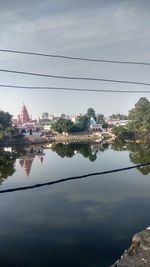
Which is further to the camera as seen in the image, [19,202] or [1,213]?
[19,202]

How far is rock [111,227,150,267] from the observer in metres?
9.86

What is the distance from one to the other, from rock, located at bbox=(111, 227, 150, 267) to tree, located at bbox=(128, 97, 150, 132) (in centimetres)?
4591

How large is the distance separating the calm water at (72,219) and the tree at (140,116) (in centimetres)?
2903

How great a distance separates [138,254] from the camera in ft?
34.6

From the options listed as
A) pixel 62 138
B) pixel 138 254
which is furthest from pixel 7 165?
pixel 62 138

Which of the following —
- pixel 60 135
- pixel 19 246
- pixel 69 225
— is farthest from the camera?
pixel 60 135

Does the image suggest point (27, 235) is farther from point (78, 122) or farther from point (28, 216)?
point (78, 122)

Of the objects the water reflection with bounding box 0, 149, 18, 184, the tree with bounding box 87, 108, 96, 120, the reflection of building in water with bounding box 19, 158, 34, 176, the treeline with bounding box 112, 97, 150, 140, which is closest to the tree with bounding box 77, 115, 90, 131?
the tree with bounding box 87, 108, 96, 120

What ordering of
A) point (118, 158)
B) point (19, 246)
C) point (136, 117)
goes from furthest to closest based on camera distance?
point (136, 117)
point (118, 158)
point (19, 246)

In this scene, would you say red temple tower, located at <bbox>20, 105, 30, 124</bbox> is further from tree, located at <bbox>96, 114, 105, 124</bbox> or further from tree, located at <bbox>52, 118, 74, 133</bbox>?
tree, located at <bbox>96, 114, 105, 124</bbox>

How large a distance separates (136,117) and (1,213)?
157 feet

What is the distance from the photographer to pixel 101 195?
2005 cm

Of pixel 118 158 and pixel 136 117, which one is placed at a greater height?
pixel 136 117

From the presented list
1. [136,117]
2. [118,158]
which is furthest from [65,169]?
[136,117]
